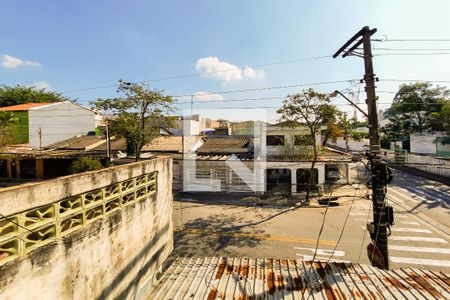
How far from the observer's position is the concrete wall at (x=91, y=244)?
359cm

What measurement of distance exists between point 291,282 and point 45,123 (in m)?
33.7

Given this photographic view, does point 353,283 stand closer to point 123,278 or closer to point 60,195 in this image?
point 123,278

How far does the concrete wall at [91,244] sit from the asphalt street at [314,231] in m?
4.62

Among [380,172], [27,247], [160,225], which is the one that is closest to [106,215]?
[27,247]

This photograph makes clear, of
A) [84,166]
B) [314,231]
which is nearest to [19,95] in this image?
[84,166]

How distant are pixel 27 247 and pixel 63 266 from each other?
0.79 metres

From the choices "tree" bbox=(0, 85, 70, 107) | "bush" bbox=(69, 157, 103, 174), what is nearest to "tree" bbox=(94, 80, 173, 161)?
"bush" bbox=(69, 157, 103, 174)

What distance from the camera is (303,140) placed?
2264 cm

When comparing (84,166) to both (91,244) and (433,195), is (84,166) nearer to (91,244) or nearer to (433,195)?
(91,244)

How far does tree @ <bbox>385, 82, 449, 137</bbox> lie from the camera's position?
37594mm

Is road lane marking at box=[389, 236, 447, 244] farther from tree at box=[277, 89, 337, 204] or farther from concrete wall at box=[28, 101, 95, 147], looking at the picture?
concrete wall at box=[28, 101, 95, 147]

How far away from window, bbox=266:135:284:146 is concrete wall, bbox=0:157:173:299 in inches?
684

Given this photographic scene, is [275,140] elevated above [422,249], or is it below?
above

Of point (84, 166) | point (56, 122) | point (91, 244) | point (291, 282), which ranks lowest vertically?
point (291, 282)
